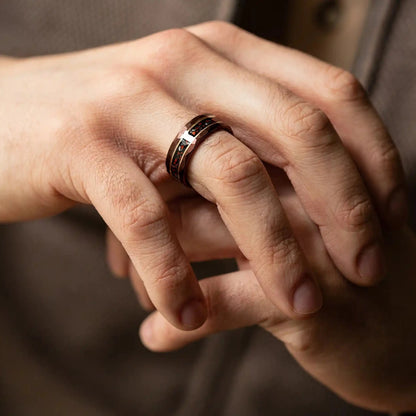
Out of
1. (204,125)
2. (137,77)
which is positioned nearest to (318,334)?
(204,125)

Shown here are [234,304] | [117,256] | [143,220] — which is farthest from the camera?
[117,256]

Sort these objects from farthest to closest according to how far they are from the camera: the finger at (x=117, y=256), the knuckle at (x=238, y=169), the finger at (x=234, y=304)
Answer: the finger at (x=117, y=256) → the finger at (x=234, y=304) → the knuckle at (x=238, y=169)

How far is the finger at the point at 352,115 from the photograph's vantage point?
Answer: 2.50ft

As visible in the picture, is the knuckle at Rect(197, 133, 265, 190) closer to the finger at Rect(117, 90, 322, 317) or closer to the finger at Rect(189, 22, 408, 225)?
the finger at Rect(117, 90, 322, 317)

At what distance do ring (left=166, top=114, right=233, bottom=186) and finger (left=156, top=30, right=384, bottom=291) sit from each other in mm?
13

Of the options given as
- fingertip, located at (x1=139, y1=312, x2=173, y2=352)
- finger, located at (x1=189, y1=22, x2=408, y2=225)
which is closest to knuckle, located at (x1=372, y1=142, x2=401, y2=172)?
finger, located at (x1=189, y1=22, x2=408, y2=225)

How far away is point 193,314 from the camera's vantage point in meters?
0.67

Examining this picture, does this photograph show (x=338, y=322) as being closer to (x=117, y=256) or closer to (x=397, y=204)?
(x=397, y=204)

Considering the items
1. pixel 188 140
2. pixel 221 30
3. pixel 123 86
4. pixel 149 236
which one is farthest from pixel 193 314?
pixel 221 30

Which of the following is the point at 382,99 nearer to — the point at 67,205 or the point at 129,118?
the point at 129,118

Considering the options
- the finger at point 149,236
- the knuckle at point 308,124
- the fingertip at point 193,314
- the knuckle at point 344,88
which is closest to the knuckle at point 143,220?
the finger at point 149,236

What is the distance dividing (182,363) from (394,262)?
0.56 meters

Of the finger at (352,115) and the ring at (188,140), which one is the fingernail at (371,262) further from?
the ring at (188,140)

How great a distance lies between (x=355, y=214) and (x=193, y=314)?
0.25 metres
